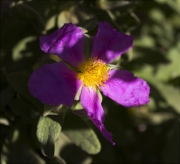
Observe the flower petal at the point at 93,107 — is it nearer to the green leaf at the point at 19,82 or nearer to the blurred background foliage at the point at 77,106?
the blurred background foliage at the point at 77,106

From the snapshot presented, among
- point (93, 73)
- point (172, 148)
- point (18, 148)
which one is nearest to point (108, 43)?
point (93, 73)

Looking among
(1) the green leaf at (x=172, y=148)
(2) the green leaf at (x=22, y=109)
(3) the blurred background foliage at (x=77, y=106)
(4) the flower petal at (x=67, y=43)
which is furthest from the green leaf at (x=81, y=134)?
(1) the green leaf at (x=172, y=148)

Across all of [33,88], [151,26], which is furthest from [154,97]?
[33,88]

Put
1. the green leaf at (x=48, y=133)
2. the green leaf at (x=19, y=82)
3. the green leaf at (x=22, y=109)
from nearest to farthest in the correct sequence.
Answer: the green leaf at (x=48, y=133) → the green leaf at (x=19, y=82) → the green leaf at (x=22, y=109)

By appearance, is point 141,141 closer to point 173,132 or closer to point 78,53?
point 173,132

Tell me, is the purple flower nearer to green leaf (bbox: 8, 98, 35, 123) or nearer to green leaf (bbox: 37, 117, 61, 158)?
green leaf (bbox: 37, 117, 61, 158)

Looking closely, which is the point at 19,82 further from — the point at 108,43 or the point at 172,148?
the point at 172,148
